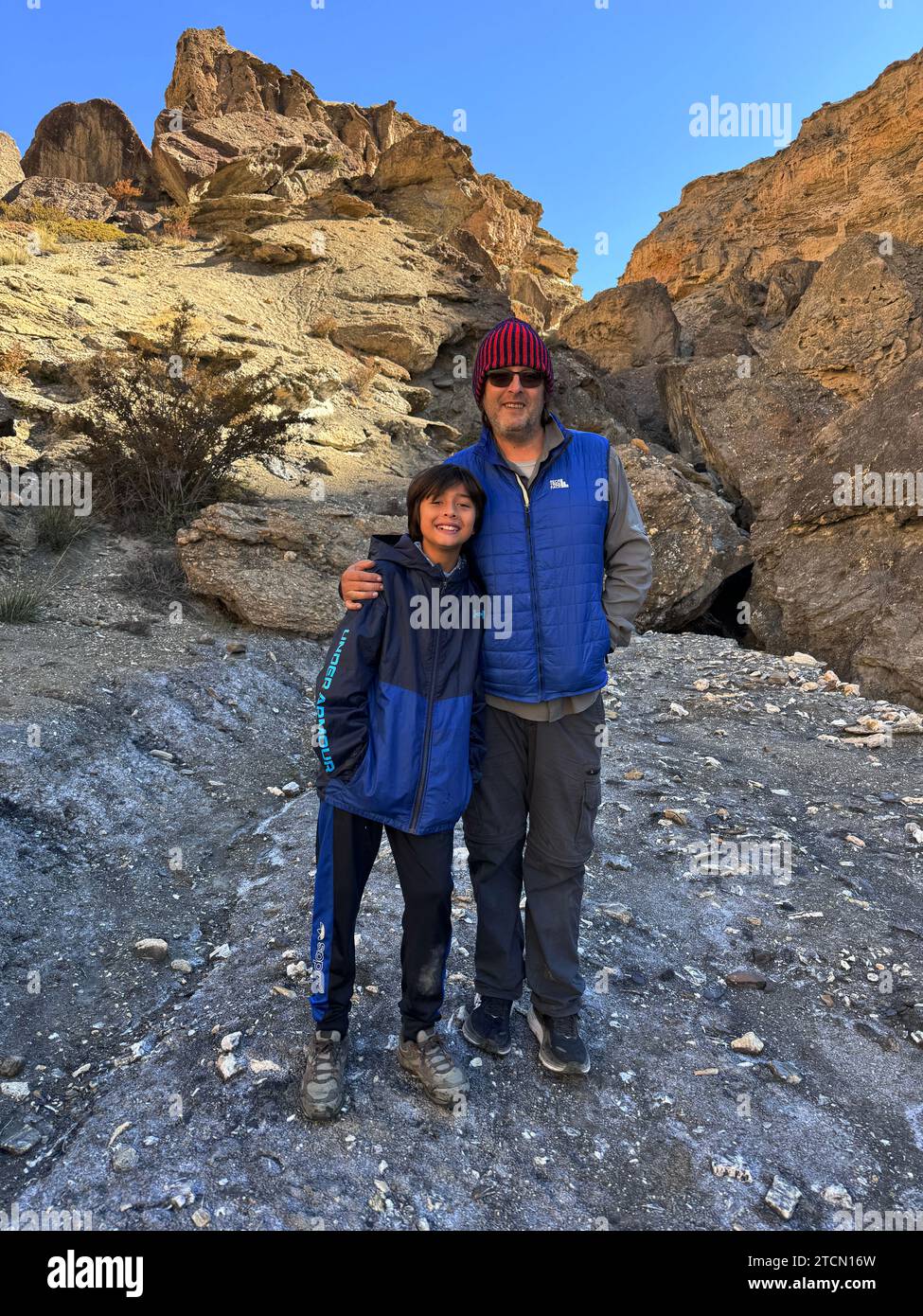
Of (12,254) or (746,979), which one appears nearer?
(746,979)

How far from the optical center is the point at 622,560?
2172mm

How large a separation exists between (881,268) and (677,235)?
1126 inches

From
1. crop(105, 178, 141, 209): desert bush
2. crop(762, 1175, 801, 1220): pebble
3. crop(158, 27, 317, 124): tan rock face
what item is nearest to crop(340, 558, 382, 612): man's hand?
crop(762, 1175, 801, 1220): pebble

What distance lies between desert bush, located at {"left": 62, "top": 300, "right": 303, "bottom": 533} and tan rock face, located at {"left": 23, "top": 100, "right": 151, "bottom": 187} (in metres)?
37.1

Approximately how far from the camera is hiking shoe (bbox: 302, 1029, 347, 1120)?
79.4 inches

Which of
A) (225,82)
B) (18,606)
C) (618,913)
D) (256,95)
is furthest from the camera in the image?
Answer: (225,82)

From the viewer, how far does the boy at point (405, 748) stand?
6.30ft

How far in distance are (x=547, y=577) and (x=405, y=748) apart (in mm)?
637

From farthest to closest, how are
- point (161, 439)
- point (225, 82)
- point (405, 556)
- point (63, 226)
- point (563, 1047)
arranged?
point (225, 82)
point (63, 226)
point (161, 439)
point (563, 1047)
point (405, 556)

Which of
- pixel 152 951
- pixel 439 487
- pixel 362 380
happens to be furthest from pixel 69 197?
pixel 439 487

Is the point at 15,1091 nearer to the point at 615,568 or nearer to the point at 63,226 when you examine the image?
the point at 615,568
